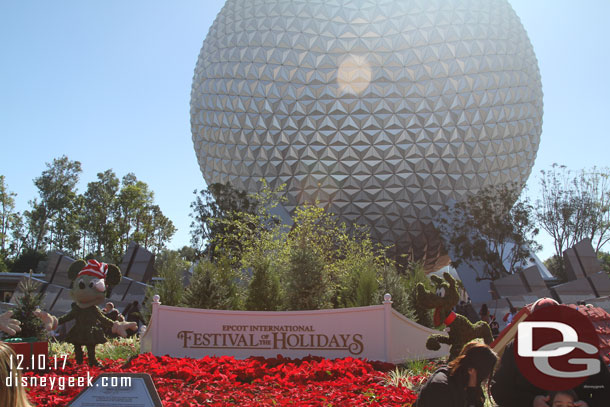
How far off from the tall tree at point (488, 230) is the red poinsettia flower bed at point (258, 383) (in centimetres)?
1849

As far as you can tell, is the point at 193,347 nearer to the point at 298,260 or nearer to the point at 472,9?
the point at 298,260

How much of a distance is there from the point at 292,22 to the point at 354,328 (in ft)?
65.6

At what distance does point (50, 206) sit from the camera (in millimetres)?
52000

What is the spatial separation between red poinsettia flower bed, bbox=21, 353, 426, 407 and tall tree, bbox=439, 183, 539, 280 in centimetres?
1849

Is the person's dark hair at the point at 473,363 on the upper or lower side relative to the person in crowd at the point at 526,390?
upper

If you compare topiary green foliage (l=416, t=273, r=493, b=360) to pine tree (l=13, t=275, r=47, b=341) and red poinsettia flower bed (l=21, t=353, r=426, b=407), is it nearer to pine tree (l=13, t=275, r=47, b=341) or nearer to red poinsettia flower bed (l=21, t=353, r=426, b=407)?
red poinsettia flower bed (l=21, t=353, r=426, b=407)

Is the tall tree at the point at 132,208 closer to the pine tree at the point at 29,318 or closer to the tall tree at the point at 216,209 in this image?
the tall tree at the point at 216,209

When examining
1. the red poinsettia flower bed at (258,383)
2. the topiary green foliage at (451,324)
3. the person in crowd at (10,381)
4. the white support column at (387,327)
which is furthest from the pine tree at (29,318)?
the person in crowd at (10,381)

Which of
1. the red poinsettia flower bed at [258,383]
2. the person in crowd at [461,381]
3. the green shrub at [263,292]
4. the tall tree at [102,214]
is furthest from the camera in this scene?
the tall tree at [102,214]

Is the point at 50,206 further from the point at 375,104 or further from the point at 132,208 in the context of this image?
the point at 375,104

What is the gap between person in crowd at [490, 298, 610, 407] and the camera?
3080 millimetres

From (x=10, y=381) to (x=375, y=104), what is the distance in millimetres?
24840

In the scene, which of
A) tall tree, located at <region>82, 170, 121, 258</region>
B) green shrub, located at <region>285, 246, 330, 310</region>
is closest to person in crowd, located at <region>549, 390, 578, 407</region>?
green shrub, located at <region>285, 246, 330, 310</region>

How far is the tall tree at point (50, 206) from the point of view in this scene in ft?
170
